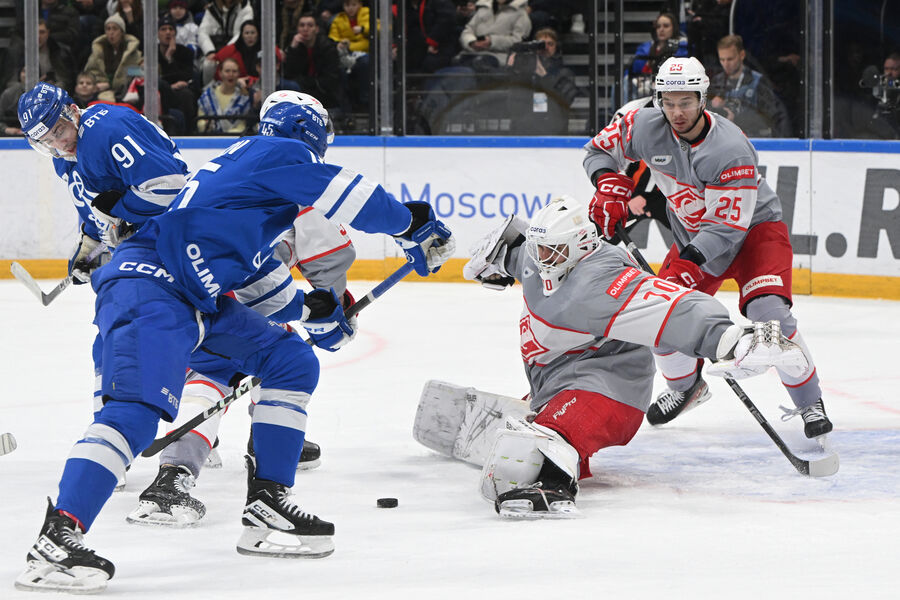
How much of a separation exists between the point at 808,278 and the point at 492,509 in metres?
4.32

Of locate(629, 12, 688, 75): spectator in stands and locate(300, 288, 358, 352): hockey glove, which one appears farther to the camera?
locate(629, 12, 688, 75): spectator in stands

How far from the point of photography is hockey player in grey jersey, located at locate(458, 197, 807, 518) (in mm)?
3205

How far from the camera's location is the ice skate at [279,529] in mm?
2920

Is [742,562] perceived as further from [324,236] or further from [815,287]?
[815,287]

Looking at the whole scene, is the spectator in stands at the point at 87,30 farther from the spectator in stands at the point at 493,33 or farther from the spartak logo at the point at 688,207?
the spartak logo at the point at 688,207

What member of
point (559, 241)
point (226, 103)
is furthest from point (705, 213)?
point (226, 103)

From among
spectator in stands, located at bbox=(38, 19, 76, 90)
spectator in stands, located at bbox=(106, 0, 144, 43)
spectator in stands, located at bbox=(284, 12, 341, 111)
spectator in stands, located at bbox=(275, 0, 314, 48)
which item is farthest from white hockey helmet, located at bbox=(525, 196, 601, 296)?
spectator in stands, located at bbox=(38, 19, 76, 90)

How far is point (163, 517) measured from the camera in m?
3.18

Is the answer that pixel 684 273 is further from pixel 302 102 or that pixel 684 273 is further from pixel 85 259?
pixel 85 259

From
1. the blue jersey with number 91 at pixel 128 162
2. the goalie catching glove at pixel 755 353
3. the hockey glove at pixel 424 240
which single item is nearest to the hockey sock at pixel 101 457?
the hockey glove at pixel 424 240

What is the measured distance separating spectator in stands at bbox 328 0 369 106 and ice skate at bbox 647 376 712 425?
13.7 feet

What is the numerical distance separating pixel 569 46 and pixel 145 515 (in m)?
5.26

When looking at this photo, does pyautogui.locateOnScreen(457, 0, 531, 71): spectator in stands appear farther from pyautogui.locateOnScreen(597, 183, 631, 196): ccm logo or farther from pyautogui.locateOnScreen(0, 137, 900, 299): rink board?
pyautogui.locateOnScreen(597, 183, 631, 196): ccm logo

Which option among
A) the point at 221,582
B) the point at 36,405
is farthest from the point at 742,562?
the point at 36,405
